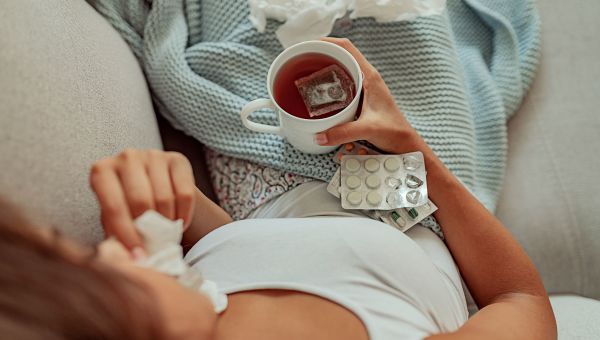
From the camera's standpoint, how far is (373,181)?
0.71 meters

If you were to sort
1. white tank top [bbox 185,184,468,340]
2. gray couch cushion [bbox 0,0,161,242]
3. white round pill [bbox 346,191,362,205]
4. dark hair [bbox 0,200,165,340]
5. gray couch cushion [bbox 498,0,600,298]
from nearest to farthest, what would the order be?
dark hair [bbox 0,200,165,340], gray couch cushion [bbox 0,0,161,242], white tank top [bbox 185,184,468,340], white round pill [bbox 346,191,362,205], gray couch cushion [bbox 498,0,600,298]

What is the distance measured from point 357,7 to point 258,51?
0.18 m

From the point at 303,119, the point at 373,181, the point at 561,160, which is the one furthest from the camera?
the point at 561,160

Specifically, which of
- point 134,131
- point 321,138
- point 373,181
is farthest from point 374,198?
point 134,131

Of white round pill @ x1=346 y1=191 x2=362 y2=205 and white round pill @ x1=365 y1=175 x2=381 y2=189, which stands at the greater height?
white round pill @ x1=365 y1=175 x2=381 y2=189

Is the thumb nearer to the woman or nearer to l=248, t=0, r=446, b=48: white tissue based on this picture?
the woman

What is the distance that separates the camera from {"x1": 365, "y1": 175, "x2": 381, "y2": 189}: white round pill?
2.32 feet

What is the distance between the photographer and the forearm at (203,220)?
0.70m

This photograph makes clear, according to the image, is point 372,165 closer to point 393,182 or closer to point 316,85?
point 393,182

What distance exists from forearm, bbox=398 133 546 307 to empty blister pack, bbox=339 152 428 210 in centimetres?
3

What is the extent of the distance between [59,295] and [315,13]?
556 mm

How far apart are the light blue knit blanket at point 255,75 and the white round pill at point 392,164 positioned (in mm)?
81

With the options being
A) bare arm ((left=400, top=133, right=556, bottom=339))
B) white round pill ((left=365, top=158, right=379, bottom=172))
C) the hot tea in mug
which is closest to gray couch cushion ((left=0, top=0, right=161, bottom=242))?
the hot tea in mug

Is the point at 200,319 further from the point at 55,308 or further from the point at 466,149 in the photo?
the point at 466,149
